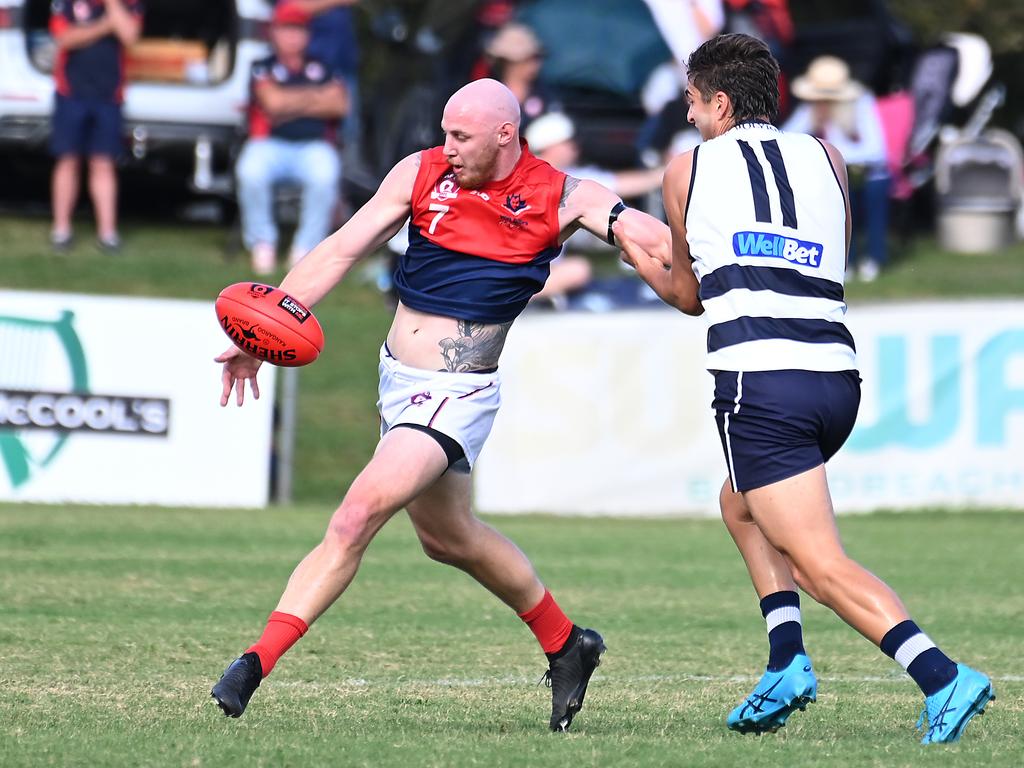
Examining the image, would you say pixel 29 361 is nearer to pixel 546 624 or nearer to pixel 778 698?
pixel 546 624

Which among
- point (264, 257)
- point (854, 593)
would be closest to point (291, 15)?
point (264, 257)

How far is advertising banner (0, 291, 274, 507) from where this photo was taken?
42.2ft

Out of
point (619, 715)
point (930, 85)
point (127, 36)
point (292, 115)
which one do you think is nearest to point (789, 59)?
point (930, 85)

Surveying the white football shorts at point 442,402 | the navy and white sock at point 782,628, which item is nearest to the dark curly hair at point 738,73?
the white football shorts at point 442,402

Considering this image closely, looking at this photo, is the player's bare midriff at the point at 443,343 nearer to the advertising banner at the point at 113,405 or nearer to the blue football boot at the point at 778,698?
the blue football boot at the point at 778,698

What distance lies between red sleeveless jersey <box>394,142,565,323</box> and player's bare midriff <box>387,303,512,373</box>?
0.03m

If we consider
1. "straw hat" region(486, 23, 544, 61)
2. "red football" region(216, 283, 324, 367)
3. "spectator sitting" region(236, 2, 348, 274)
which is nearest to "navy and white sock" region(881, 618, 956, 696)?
"red football" region(216, 283, 324, 367)

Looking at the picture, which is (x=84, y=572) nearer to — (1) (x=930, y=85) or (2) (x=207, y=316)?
(2) (x=207, y=316)

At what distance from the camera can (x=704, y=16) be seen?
17875 millimetres

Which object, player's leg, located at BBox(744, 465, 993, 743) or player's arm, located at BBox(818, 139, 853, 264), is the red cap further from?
player's leg, located at BBox(744, 465, 993, 743)

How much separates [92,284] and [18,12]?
2451 mm

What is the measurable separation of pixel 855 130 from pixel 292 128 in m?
5.17

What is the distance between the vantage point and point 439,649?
26.1ft

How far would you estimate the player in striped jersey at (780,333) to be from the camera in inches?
220
